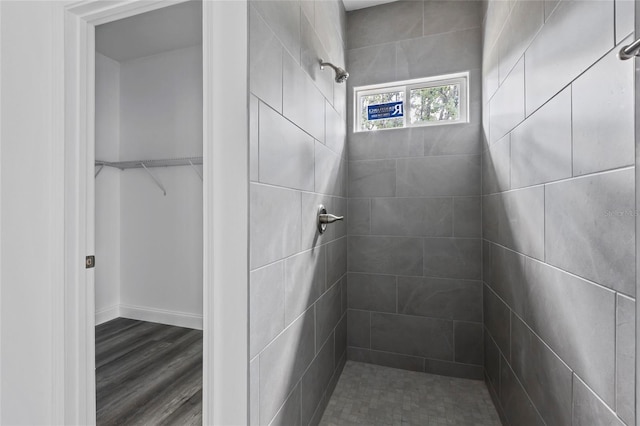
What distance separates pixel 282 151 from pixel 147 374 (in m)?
1.98

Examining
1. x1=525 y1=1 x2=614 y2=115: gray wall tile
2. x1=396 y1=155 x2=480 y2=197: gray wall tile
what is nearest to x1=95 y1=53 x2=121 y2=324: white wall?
x1=396 y1=155 x2=480 y2=197: gray wall tile

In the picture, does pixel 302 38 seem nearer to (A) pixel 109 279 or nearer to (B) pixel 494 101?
(B) pixel 494 101

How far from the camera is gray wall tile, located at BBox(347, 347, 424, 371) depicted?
2.30m

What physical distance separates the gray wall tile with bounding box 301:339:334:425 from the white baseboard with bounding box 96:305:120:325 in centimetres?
249

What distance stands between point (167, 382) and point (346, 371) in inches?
49.3

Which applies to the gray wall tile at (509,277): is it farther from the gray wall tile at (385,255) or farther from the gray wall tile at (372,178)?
the gray wall tile at (372,178)

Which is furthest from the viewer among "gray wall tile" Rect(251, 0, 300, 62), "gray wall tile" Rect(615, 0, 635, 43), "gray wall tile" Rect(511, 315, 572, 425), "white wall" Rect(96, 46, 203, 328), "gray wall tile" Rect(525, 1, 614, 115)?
"white wall" Rect(96, 46, 203, 328)

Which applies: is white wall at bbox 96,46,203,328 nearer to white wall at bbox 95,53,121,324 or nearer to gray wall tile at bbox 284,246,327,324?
white wall at bbox 95,53,121,324

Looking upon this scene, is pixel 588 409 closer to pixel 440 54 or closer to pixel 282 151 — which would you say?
pixel 282 151

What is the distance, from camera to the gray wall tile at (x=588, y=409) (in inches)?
30.2

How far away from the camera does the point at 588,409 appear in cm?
85
